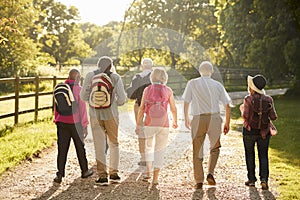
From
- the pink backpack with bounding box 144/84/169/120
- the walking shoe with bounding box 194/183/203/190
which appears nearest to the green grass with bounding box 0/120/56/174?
the pink backpack with bounding box 144/84/169/120

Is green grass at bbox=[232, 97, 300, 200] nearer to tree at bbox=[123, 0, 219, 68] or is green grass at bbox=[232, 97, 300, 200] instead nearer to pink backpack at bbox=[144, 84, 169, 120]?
pink backpack at bbox=[144, 84, 169, 120]

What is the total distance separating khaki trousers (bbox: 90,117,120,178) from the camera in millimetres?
7867

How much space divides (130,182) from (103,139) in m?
0.75

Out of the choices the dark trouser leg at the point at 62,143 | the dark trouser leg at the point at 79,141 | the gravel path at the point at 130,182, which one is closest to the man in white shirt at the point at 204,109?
the gravel path at the point at 130,182

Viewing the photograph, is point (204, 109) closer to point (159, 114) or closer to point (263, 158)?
point (159, 114)

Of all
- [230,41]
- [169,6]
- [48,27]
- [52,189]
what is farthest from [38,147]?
[48,27]

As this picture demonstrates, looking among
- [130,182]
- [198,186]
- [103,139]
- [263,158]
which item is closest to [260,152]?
[263,158]

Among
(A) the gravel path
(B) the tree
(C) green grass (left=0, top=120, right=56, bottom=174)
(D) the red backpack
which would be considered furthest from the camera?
(B) the tree

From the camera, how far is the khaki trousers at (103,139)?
310 inches

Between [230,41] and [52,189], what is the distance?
24.9m

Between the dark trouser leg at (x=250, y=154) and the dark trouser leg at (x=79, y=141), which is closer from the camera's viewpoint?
the dark trouser leg at (x=250, y=154)

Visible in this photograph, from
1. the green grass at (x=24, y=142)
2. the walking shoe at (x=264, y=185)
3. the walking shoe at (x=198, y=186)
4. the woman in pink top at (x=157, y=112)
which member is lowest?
the green grass at (x=24, y=142)

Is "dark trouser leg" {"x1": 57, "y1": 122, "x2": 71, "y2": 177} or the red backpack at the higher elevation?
the red backpack

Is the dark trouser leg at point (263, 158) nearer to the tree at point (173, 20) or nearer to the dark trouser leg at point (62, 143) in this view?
the dark trouser leg at point (62, 143)
